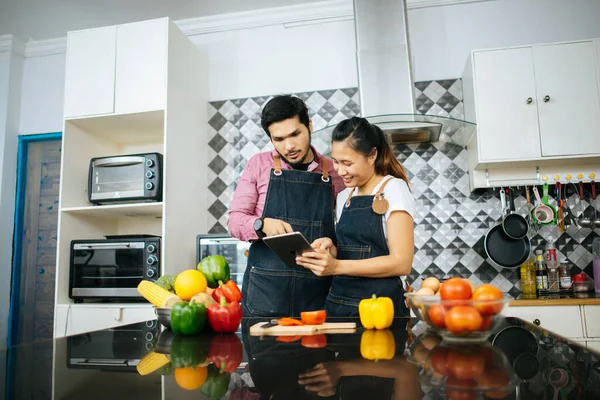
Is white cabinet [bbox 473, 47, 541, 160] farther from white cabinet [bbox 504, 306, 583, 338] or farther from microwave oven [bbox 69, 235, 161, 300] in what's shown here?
microwave oven [bbox 69, 235, 161, 300]

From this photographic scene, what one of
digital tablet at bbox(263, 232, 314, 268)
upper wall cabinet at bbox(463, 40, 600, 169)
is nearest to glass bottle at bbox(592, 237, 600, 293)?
upper wall cabinet at bbox(463, 40, 600, 169)

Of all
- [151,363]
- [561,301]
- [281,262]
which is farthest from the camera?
[561,301]

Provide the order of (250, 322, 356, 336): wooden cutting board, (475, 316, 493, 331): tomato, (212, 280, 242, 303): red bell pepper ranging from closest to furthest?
(475, 316, 493, 331): tomato
(250, 322, 356, 336): wooden cutting board
(212, 280, 242, 303): red bell pepper

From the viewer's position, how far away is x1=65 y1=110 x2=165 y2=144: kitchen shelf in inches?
126

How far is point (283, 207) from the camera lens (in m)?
1.98

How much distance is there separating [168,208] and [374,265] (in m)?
1.90

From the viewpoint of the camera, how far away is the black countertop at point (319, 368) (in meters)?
0.61

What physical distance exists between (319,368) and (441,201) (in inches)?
106

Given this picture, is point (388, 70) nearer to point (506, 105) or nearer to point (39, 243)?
point (506, 105)

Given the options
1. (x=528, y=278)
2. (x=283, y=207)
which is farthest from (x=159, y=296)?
(x=528, y=278)

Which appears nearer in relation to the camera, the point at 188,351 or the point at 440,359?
the point at 440,359

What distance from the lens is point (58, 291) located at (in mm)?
3059

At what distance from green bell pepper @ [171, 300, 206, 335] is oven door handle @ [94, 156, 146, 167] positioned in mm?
2087

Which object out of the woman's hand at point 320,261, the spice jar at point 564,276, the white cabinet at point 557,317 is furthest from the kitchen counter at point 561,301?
the woman's hand at point 320,261
